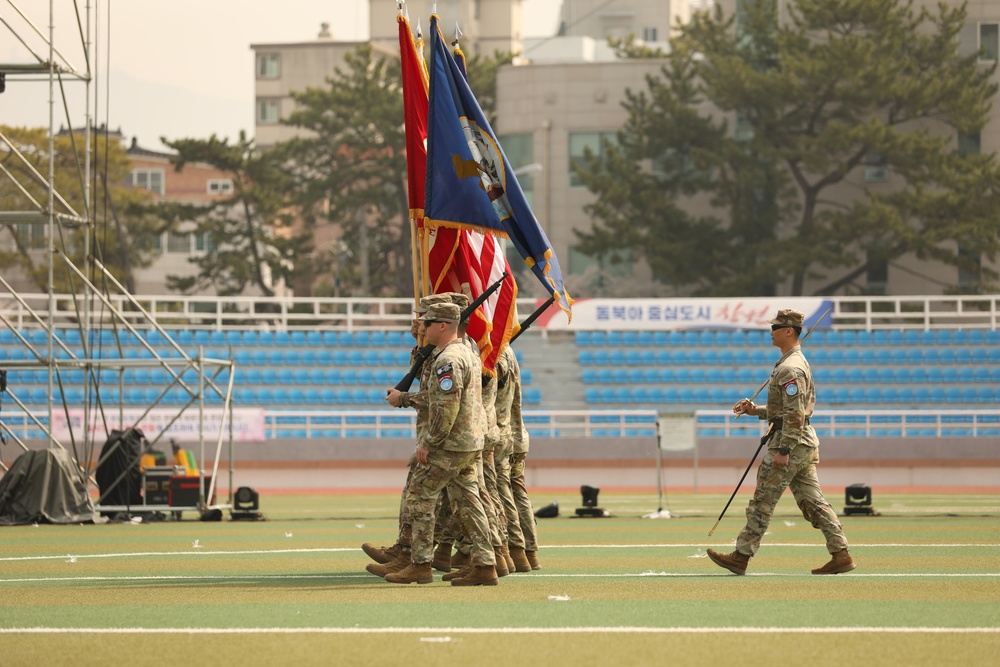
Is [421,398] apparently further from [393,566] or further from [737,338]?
[737,338]

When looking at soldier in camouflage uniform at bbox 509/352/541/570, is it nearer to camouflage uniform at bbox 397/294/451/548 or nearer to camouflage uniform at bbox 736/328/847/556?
camouflage uniform at bbox 397/294/451/548

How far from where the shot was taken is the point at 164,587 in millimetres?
11844

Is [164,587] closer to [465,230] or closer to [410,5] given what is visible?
[465,230]

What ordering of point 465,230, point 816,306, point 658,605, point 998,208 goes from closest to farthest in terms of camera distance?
point 658,605 < point 465,230 < point 816,306 < point 998,208

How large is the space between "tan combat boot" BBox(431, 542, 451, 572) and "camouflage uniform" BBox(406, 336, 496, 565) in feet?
3.57

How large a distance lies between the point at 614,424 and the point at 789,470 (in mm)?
23741

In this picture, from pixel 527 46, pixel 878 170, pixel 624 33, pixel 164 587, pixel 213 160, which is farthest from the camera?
pixel 624 33

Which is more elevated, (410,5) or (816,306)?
(410,5)

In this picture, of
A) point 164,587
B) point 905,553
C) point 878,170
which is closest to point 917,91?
point 878,170

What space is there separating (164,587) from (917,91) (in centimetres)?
4214

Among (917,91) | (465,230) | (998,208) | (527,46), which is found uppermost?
(527,46)

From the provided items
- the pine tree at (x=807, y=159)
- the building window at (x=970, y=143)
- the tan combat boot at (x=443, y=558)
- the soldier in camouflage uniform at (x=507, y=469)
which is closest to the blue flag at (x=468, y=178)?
the soldier in camouflage uniform at (x=507, y=469)

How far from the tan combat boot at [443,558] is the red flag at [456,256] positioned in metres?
1.39

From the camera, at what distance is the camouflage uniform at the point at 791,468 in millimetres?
12328
